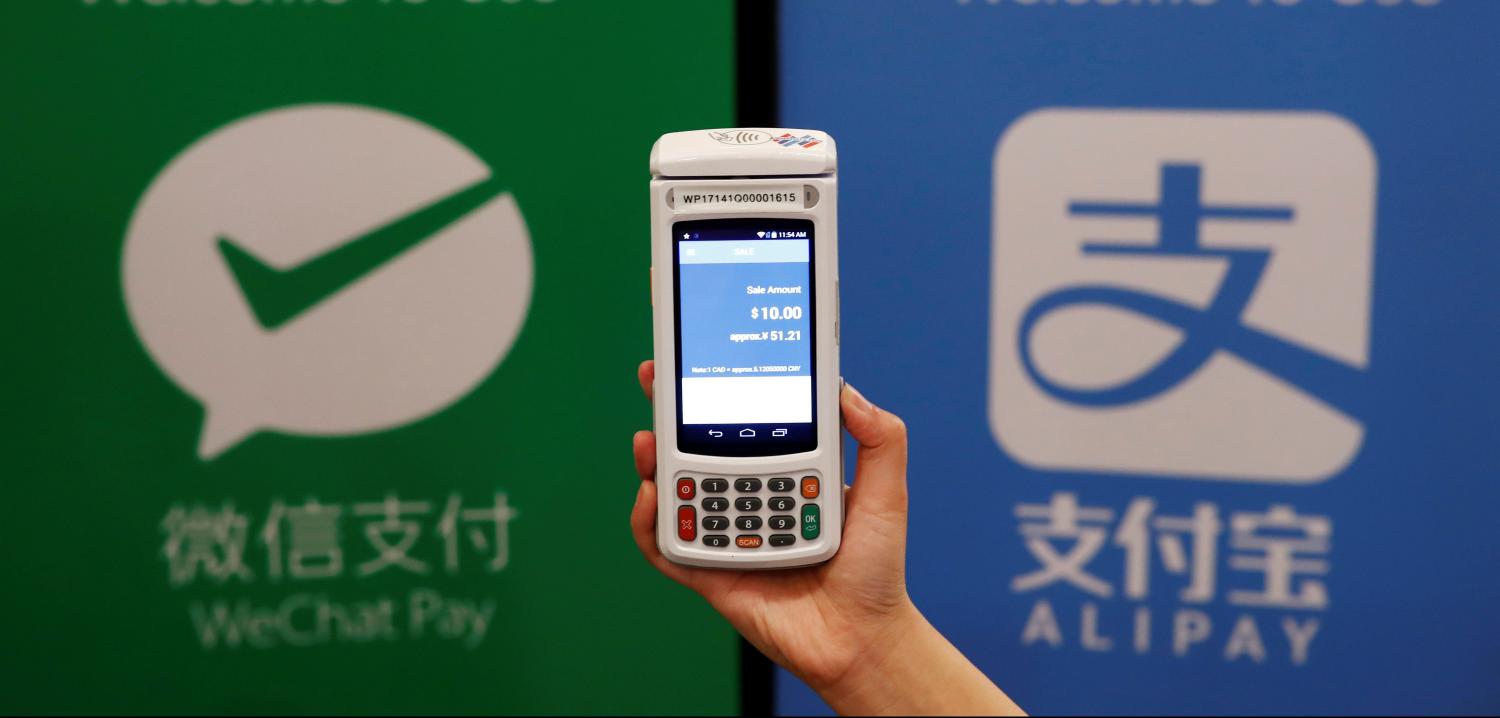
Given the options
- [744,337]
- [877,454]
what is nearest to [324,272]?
[744,337]

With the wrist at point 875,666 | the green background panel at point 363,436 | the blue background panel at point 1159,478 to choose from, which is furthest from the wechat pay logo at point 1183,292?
the wrist at point 875,666

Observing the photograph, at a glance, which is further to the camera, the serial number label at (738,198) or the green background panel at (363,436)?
the green background panel at (363,436)

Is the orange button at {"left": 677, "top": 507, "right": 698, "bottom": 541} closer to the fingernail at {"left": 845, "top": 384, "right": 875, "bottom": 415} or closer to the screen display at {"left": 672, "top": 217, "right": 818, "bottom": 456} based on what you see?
the screen display at {"left": 672, "top": 217, "right": 818, "bottom": 456}

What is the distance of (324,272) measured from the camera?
58.2 inches

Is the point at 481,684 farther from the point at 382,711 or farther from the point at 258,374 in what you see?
the point at 258,374

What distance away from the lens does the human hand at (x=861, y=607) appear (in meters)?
1.02

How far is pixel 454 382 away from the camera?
4.92ft

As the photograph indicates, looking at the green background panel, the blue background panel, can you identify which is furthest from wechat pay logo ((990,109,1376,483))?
the green background panel

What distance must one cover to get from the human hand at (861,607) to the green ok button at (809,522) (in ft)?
0.10

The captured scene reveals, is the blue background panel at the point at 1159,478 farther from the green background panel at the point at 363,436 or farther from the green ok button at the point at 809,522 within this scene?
the green ok button at the point at 809,522

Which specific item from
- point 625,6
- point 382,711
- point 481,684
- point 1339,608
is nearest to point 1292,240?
point 1339,608

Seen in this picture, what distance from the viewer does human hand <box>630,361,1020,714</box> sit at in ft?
3.34

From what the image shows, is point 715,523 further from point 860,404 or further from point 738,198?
point 738,198

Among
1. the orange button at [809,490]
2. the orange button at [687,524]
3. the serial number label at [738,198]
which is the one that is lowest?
the orange button at [687,524]
